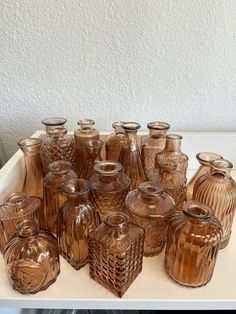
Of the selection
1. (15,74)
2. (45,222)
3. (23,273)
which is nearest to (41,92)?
(15,74)

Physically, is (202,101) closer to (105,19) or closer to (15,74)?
(105,19)

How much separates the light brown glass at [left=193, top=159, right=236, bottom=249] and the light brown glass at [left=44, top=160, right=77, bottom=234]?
0.24 metres

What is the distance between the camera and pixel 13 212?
49 centimetres

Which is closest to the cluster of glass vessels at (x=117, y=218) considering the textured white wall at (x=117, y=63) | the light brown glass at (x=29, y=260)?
the light brown glass at (x=29, y=260)

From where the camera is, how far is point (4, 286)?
440 millimetres

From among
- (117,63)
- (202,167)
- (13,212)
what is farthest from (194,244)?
(117,63)

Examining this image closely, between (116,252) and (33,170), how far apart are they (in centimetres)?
28

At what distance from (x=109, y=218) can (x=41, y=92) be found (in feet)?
1.50

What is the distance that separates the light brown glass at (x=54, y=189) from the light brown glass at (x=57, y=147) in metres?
0.10

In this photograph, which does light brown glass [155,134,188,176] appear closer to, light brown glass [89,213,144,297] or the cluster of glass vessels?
the cluster of glass vessels

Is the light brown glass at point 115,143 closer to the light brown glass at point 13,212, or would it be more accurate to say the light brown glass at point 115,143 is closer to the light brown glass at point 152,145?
the light brown glass at point 152,145

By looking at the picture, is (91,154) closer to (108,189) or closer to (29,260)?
(108,189)

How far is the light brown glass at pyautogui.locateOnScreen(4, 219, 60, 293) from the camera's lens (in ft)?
1.40

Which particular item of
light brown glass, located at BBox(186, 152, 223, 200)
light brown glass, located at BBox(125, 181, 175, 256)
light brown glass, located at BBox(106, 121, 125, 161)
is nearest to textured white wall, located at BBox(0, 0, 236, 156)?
light brown glass, located at BBox(106, 121, 125, 161)
